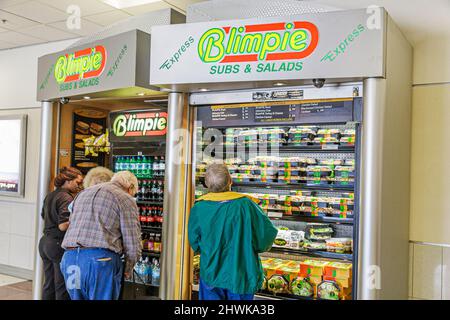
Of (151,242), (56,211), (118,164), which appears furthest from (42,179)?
(151,242)

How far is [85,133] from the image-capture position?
16.6 feet

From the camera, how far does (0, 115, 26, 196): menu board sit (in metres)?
6.42

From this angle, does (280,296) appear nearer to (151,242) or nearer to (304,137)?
(304,137)

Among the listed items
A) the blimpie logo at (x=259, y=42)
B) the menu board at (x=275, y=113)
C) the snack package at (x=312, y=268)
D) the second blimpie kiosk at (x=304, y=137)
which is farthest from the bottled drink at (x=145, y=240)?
the blimpie logo at (x=259, y=42)

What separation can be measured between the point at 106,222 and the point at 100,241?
15 centimetres

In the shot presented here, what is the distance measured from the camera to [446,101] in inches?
138

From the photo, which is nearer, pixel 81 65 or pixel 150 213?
pixel 81 65

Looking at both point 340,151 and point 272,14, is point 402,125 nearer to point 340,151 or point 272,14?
point 340,151

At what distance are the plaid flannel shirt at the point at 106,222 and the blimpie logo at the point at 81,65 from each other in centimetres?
120

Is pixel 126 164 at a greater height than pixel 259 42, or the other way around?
pixel 259 42

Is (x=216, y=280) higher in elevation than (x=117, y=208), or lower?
lower

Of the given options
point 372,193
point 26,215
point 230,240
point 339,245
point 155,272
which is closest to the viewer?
point 372,193

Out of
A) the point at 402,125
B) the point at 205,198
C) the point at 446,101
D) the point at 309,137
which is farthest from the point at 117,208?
the point at 446,101

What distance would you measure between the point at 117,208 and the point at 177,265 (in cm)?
Answer: 73
